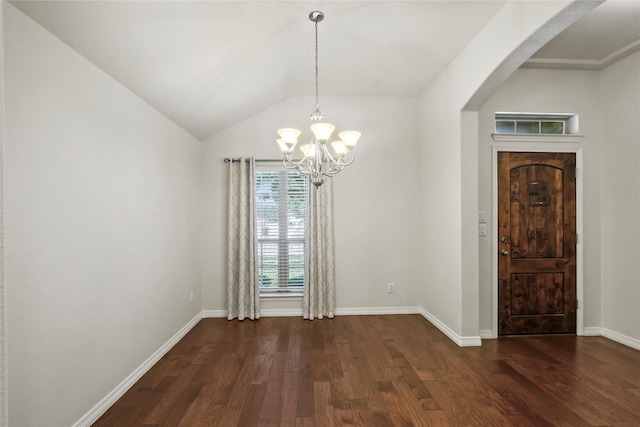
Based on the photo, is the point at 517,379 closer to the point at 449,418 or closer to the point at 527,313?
the point at 449,418

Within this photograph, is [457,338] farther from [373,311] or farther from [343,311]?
[343,311]

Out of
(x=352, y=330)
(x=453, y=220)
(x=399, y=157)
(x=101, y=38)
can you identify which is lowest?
(x=352, y=330)

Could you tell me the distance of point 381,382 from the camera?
8.39ft

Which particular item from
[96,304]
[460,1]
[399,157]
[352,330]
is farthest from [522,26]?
[96,304]

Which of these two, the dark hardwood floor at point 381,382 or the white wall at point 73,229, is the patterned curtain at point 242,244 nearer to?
the dark hardwood floor at point 381,382

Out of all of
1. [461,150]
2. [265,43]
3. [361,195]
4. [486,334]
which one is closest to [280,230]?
[361,195]

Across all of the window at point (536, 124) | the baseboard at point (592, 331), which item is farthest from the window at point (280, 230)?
the baseboard at point (592, 331)

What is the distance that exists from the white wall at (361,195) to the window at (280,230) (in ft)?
0.94

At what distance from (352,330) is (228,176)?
2.56 metres

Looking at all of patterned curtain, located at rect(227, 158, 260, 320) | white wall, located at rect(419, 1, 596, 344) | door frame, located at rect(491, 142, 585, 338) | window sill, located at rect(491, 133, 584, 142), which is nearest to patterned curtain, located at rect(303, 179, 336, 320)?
patterned curtain, located at rect(227, 158, 260, 320)

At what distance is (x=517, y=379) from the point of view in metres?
2.58

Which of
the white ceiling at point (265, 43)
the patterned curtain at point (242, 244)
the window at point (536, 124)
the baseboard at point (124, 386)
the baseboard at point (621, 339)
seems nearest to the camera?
the white ceiling at point (265, 43)

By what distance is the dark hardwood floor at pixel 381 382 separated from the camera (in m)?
2.12

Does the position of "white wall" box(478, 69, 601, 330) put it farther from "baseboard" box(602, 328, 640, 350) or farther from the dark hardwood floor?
the dark hardwood floor
